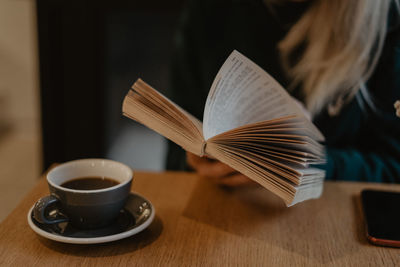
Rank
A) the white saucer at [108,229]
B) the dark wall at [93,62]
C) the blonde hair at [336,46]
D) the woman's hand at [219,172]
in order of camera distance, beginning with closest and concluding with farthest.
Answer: the white saucer at [108,229] → the woman's hand at [219,172] → the blonde hair at [336,46] → the dark wall at [93,62]

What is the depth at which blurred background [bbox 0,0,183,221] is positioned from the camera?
5.60 feet

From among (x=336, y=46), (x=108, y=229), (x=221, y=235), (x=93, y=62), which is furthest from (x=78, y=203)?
(x=93, y=62)

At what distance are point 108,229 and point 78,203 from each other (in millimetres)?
62

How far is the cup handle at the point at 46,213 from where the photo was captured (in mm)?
546

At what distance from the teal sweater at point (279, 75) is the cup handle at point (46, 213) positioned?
492 mm

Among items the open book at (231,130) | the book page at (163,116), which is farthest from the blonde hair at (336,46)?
the book page at (163,116)

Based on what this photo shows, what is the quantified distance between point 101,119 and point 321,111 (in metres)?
1.03

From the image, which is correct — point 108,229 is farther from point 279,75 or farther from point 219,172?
point 279,75

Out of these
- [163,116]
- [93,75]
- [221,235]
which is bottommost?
[93,75]

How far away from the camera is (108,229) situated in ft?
1.88

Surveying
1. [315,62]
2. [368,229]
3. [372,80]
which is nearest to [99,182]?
[368,229]

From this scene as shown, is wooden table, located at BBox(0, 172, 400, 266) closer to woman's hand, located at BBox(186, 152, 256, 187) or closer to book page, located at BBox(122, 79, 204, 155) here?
woman's hand, located at BBox(186, 152, 256, 187)

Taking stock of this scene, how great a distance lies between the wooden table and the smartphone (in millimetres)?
15

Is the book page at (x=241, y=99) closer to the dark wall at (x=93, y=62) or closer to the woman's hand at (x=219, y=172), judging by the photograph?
the woman's hand at (x=219, y=172)
